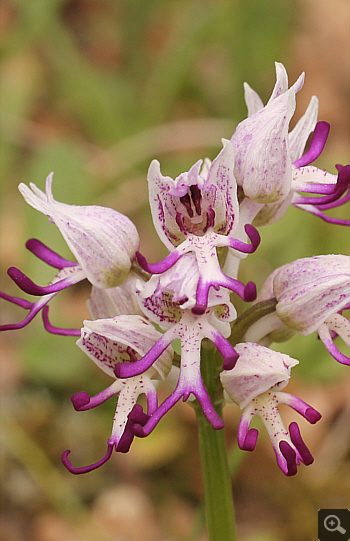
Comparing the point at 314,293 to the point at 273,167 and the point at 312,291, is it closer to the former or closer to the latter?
the point at 312,291

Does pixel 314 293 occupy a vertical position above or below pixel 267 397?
above

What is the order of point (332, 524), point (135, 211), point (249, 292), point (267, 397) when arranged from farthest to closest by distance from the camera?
point (135, 211) < point (332, 524) < point (267, 397) < point (249, 292)

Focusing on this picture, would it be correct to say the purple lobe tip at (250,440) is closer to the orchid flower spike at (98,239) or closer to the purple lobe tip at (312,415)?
the purple lobe tip at (312,415)

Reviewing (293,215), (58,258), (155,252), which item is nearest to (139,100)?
(155,252)

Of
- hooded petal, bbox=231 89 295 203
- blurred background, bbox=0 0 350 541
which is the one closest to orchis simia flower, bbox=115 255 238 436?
hooded petal, bbox=231 89 295 203

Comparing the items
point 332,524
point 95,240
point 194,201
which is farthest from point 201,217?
point 332,524

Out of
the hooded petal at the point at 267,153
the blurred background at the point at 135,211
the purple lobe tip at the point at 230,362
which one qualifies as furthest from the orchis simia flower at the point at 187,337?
the blurred background at the point at 135,211

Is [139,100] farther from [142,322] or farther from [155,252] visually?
[142,322]
